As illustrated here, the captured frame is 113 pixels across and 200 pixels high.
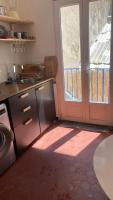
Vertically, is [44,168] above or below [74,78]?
below

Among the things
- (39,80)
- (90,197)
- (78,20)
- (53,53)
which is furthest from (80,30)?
(90,197)

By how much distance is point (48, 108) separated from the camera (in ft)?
9.61

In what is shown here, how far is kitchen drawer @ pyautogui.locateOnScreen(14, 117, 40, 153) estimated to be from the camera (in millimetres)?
2230

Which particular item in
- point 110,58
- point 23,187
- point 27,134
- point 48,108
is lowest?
point 23,187

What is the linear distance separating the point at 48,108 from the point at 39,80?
0.52 metres

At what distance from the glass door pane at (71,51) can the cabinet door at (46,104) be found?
1.05 ft

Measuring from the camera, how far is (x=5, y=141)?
6.69ft

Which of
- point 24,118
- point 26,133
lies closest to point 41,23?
point 24,118

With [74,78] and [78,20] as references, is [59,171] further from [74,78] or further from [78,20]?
[78,20]

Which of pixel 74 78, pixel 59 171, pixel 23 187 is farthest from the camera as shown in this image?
pixel 74 78

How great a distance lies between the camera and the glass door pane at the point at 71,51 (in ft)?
8.83

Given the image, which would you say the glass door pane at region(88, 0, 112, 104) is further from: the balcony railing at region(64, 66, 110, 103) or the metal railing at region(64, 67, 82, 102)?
the metal railing at region(64, 67, 82, 102)

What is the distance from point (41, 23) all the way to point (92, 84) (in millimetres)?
1371

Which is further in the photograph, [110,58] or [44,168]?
[110,58]
